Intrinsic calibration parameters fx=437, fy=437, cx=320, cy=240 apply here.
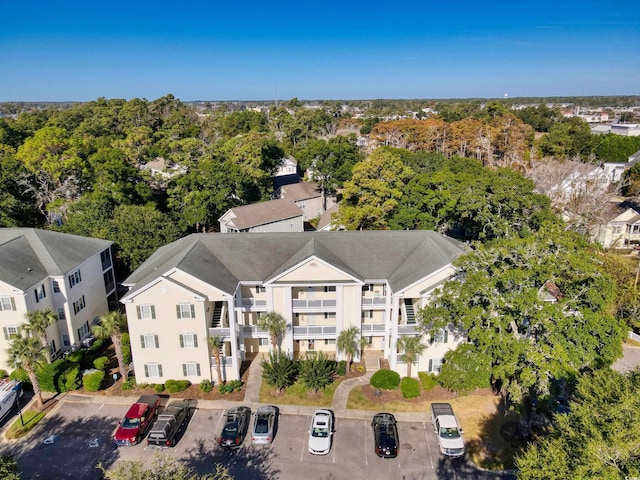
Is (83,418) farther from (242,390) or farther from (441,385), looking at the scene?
(441,385)

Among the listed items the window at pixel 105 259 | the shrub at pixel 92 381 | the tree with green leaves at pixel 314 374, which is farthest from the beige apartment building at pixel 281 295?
the window at pixel 105 259

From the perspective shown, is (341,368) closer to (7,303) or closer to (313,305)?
(313,305)

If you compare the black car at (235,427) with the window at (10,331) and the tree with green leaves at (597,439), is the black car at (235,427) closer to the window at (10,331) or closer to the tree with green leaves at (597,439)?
the tree with green leaves at (597,439)

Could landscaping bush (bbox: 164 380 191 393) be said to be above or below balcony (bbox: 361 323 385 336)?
below

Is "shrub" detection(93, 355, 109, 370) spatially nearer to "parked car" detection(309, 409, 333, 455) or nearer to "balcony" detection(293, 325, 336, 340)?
"balcony" detection(293, 325, 336, 340)

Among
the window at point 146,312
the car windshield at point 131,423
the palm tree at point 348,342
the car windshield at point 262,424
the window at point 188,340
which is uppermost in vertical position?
the window at point 146,312

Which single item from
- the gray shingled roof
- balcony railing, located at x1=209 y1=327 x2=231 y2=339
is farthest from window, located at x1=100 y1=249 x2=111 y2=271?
balcony railing, located at x1=209 y1=327 x2=231 y2=339

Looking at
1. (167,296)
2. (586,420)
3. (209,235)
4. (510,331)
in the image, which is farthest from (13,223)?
(586,420)
